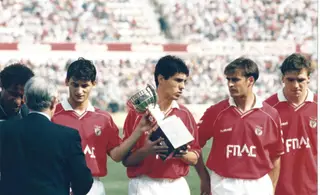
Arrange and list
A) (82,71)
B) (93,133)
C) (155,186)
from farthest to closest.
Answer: (155,186) → (93,133) → (82,71)

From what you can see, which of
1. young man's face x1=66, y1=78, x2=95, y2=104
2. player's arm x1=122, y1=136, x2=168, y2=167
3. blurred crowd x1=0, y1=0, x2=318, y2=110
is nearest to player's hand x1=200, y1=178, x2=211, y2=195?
player's arm x1=122, y1=136, x2=168, y2=167

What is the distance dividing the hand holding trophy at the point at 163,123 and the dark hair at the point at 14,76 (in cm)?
91

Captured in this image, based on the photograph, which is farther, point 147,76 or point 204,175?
point 147,76

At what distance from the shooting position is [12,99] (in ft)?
19.4

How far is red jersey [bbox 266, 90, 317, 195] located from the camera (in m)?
6.70

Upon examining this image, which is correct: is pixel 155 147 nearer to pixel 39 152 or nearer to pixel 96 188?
pixel 96 188

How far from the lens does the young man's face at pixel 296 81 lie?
21.6ft

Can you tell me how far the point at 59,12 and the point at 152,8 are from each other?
3170mm

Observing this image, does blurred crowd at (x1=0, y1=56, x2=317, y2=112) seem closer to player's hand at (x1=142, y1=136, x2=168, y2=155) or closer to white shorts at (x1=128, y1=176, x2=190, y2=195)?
white shorts at (x1=128, y1=176, x2=190, y2=195)

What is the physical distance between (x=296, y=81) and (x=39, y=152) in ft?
8.72

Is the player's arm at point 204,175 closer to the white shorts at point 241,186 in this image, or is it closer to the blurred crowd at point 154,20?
the white shorts at point 241,186

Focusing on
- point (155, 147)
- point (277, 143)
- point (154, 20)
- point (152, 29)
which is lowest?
point (277, 143)

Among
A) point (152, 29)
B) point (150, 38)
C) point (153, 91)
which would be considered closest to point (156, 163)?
point (153, 91)

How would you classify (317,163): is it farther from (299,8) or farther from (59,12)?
(299,8)
